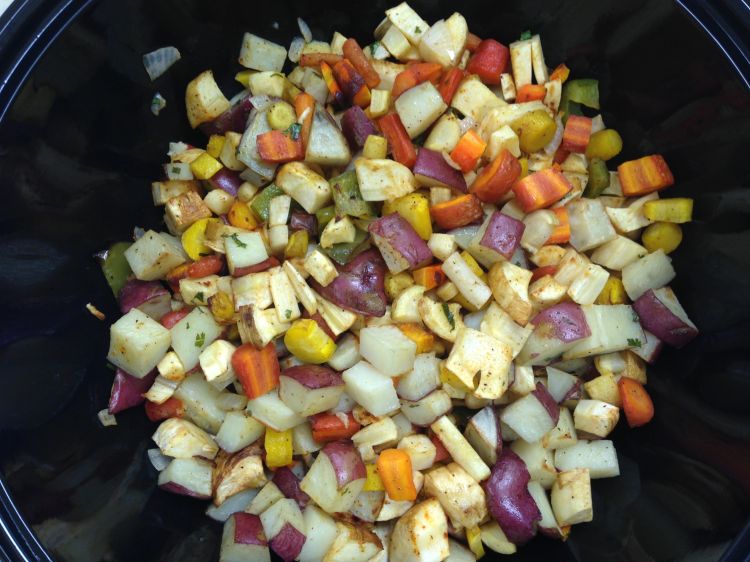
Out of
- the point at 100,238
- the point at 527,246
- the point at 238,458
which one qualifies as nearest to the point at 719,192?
the point at 527,246

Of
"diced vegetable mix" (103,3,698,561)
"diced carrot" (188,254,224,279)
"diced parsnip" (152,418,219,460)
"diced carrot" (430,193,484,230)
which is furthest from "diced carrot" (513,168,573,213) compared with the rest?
"diced parsnip" (152,418,219,460)

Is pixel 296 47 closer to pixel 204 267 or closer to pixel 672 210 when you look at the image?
pixel 204 267

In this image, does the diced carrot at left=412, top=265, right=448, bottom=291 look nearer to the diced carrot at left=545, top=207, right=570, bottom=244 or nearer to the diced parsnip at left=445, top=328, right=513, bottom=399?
the diced parsnip at left=445, top=328, right=513, bottom=399

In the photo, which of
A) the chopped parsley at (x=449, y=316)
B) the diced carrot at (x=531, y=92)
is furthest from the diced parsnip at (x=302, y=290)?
the diced carrot at (x=531, y=92)

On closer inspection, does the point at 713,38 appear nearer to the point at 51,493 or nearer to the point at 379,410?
the point at 379,410

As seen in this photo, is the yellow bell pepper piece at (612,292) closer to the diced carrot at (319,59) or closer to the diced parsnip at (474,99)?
the diced parsnip at (474,99)
